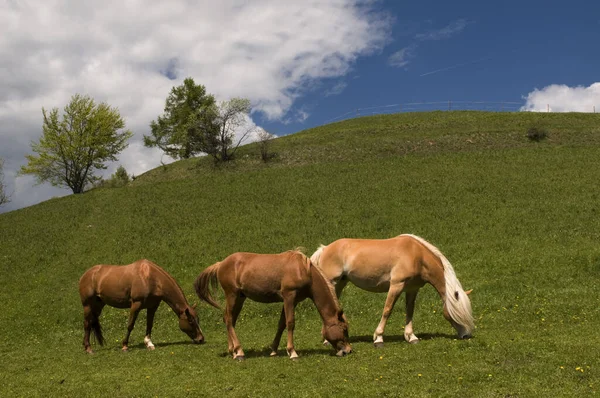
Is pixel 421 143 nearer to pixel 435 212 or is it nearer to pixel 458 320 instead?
pixel 435 212

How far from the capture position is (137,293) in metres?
14.7

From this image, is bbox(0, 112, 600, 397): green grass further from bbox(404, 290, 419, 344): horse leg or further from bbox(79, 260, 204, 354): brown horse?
bbox(79, 260, 204, 354): brown horse

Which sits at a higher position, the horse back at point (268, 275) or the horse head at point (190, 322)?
the horse back at point (268, 275)

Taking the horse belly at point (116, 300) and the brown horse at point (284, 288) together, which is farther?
the horse belly at point (116, 300)

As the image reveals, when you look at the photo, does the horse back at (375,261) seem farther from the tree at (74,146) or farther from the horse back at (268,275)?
the tree at (74,146)

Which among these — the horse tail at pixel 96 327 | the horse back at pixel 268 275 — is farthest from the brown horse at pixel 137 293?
the horse back at pixel 268 275

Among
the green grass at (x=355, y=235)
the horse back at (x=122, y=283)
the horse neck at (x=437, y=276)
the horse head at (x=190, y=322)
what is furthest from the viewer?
the horse head at (x=190, y=322)

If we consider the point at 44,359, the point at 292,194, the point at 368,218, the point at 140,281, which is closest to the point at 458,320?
the point at 140,281

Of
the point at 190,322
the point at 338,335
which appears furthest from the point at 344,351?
the point at 190,322

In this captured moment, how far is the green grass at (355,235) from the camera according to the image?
33.1 feet

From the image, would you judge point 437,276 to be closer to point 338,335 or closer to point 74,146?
point 338,335

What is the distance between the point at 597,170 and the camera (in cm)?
4106

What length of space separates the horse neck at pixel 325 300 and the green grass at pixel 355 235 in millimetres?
981

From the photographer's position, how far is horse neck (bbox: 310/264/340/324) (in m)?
11.4
